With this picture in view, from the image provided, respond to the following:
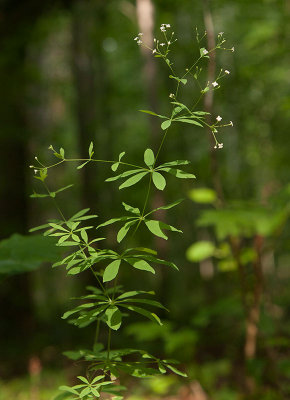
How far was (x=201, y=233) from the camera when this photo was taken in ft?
35.3

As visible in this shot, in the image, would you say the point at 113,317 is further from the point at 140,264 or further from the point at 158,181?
the point at 158,181

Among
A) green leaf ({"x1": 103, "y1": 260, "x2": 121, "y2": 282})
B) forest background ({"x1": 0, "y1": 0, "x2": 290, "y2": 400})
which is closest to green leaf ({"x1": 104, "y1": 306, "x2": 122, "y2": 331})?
green leaf ({"x1": 103, "y1": 260, "x2": 121, "y2": 282})

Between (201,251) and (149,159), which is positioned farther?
(201,251)

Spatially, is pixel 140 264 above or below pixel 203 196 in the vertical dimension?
below

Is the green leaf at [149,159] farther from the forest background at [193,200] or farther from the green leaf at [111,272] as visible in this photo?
the forest background at [193,200]

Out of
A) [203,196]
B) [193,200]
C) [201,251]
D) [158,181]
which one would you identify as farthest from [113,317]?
[193,200]

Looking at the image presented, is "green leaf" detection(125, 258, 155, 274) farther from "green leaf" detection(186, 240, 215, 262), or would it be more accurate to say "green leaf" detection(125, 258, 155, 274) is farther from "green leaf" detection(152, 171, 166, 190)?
"green leaf" detection(186, 240, 215, 262)

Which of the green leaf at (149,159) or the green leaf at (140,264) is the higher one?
the green leaf at (149,159)

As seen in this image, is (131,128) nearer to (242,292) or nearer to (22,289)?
(22,289)

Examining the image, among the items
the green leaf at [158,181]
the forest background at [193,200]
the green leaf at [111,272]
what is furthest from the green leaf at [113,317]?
the forest background at [193,200]

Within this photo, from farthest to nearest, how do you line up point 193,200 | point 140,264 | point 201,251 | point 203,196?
point 193,200, point 201,251, point 203,196, point 140,264

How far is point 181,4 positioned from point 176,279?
9.23m

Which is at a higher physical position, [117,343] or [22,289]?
[22,289]

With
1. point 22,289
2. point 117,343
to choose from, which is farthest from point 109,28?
point 117,343
